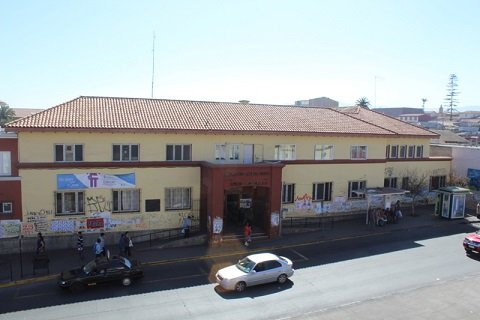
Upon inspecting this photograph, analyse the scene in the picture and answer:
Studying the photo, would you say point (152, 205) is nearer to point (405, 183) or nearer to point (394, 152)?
point (394, 152)

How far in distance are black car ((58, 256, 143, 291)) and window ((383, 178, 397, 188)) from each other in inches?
907

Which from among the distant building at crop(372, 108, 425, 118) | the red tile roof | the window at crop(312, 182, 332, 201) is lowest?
the window at crop(312, 182, 332, 201)

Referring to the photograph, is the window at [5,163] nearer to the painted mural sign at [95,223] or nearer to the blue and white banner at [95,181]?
the blue and white banner at [95,181]

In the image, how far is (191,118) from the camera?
2894 centimetres

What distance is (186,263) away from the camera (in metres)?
23.2

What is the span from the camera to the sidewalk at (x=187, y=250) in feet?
71.1

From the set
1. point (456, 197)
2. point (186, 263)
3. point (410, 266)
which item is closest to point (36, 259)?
point (186, 263)

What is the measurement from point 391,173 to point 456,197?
5231 millimetres

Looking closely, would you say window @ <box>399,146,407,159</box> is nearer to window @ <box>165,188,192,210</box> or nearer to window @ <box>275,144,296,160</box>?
window @ <box>275,144,296,160</box>

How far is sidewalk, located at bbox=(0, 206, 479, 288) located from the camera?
21.7 metres

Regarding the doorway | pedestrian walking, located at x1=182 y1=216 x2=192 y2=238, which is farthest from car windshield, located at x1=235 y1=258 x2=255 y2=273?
the doorway

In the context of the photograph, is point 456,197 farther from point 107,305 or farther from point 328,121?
point 107,305

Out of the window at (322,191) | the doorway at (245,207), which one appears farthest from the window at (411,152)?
the doorway at (245,207)

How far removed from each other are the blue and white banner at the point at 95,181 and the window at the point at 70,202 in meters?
0.55
